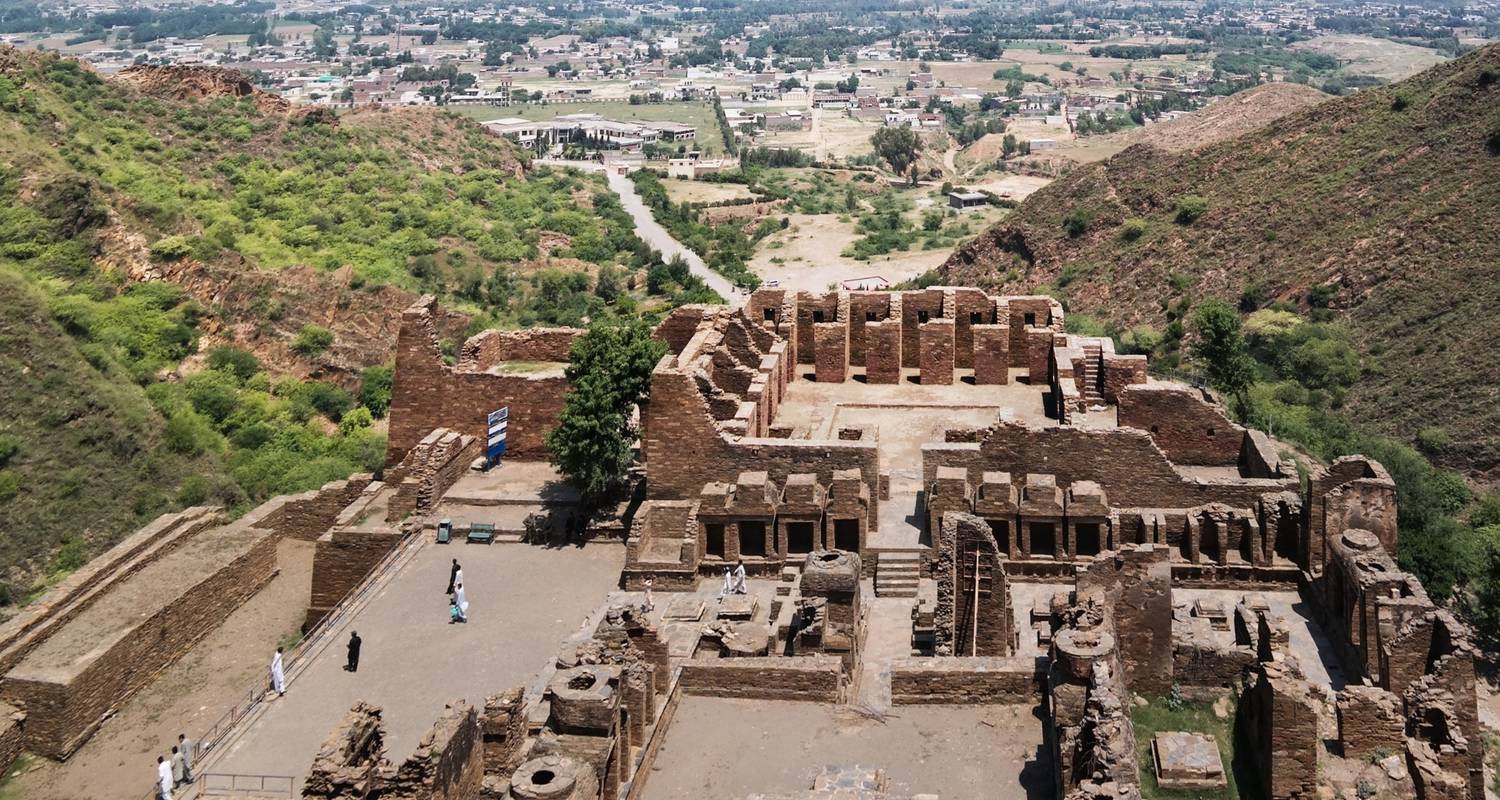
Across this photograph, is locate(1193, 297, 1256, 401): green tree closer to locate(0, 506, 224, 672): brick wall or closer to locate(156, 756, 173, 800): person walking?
locate(0, 506, 224, 672): brick wall

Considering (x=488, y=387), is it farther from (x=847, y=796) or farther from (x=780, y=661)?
(x=847, y=796)

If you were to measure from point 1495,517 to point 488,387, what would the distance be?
3027cm

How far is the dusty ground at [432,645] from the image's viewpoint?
25750 millimetres

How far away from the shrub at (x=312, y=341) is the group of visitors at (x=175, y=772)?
48304mm

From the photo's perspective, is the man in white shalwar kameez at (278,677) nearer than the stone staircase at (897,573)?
Yes

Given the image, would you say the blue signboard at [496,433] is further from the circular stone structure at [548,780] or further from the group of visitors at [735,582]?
the circular stone structure at [548,780]

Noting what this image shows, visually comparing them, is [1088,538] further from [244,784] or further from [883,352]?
[244,784]

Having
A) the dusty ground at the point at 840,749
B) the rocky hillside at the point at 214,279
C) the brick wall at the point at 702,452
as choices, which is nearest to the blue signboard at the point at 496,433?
the brick wall at the point at 702,452

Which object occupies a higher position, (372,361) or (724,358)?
(724,358)

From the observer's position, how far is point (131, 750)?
29.9 metres

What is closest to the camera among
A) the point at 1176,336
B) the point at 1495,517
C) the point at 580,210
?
the point at 1495,517

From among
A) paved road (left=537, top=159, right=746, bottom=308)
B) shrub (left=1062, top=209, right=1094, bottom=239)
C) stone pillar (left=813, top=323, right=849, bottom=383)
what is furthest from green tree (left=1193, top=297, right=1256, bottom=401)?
shrub (left=1062, top=209, right=1094, bottom=239)

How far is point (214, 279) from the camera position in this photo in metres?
74.2

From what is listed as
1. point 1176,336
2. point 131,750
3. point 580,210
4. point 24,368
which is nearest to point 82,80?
point 580,210
